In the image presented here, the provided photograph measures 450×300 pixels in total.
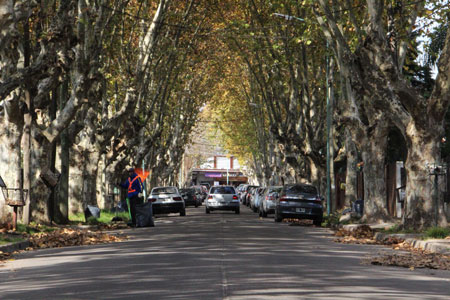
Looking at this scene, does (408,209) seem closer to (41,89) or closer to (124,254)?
(124,254)

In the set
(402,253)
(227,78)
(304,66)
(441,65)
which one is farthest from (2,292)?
(227,78)

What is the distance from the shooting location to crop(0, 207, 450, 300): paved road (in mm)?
9539

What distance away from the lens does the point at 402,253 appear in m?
16.5

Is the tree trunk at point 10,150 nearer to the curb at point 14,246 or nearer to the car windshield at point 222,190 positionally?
the curb at point 14,246

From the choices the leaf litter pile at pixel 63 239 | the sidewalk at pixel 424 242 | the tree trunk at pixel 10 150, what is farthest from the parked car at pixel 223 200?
the leaf litter pile at pixel 63 239

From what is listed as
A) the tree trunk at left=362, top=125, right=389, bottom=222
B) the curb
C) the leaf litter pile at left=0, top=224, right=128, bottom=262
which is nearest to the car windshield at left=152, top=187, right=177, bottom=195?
the tree trunk at left=362, top=125, right=389, bottom=222

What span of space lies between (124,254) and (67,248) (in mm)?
2901

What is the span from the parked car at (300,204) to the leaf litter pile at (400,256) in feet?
22.8

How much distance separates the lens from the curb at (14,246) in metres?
16.0

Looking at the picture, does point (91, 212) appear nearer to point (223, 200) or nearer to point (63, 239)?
point (63, 239)

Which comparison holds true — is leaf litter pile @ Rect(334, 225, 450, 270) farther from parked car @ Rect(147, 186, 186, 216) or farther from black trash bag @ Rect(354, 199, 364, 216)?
parked car @ Rect(147, 186, 186, 216)

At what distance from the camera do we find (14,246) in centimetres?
1678

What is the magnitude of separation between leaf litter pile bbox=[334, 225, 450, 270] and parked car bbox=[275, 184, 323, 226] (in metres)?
6.94

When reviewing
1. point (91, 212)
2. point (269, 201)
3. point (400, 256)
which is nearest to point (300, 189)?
point (269, 201)
